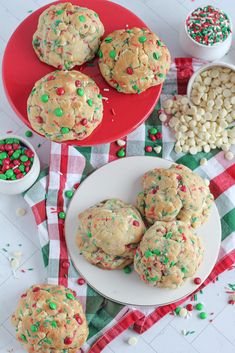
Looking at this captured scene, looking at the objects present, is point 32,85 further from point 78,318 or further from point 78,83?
point 78,318

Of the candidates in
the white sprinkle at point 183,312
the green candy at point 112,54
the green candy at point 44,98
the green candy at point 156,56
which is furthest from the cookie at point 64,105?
the white sprinkle at point 183,312

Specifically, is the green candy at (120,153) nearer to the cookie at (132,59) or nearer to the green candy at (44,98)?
the cookie at (132,59)

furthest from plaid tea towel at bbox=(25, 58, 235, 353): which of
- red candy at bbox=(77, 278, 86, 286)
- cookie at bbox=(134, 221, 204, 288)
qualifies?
cookie at bbox=(134, 221, 204, 288)

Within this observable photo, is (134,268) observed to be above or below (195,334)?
above

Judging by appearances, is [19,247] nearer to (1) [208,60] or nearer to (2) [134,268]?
(2) [134,268]

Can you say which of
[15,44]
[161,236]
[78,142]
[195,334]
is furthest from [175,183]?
[15,44]

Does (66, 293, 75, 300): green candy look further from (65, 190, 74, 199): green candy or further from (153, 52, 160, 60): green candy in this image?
(153, 52, 160, 60): green candy
